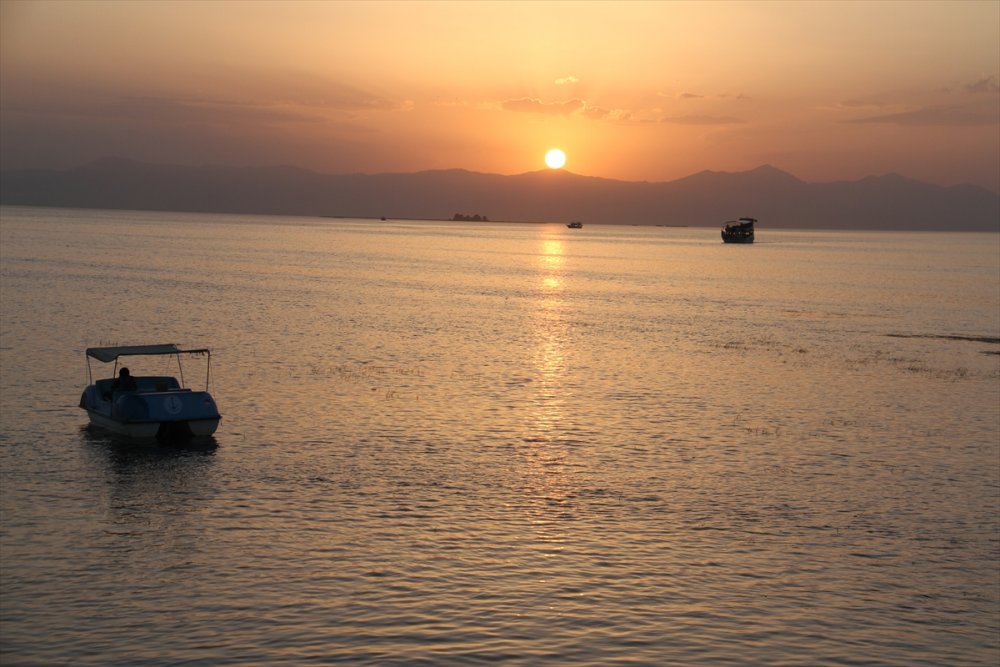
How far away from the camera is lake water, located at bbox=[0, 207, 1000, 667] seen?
66.3ft


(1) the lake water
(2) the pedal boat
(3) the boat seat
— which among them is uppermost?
(3) the boat seat

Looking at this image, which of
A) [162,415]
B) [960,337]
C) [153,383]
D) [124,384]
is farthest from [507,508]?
[960,337]

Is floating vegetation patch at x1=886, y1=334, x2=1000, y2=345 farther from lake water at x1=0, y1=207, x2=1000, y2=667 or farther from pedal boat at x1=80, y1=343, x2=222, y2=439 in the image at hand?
pedal boat at x1=80, y1=343, x2=222, y2=439

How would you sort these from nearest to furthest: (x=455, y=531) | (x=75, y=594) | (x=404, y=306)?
(x=75, y=594)
(x=455, y=531)
(x=404, y=306)

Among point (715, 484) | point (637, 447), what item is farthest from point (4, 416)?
point (715, 484)

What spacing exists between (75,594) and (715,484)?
19.0m

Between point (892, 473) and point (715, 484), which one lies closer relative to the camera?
point (715, 484)

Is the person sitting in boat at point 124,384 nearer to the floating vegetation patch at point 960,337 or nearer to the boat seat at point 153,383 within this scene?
the boat seat at point 153,383

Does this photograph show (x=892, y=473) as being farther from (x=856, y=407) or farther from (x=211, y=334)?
(x=211, y=334)

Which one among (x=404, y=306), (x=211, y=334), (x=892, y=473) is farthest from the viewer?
(x=404, y=306)

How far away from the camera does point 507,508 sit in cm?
2870

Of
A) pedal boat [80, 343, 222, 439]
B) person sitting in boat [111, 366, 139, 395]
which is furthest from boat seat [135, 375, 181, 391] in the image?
pedal boat [80, 343, 222, 439]

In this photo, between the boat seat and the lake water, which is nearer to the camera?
the lake water

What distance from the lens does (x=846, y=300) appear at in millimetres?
114250
